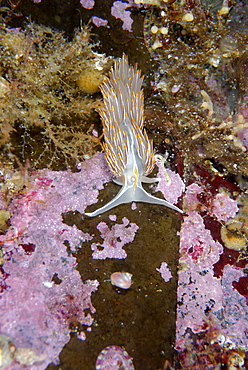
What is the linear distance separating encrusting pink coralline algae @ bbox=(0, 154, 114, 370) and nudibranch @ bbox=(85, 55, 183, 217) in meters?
0.35

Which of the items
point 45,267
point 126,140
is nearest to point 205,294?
point 45,267

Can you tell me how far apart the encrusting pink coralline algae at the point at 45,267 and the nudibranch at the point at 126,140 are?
1.16 feet

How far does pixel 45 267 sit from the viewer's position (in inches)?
101

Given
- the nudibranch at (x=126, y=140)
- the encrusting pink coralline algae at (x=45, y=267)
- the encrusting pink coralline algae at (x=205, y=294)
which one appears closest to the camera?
the encrusting pink coralline algae at (x=45, y=267)

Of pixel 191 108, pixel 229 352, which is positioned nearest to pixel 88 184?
pixel 191 108

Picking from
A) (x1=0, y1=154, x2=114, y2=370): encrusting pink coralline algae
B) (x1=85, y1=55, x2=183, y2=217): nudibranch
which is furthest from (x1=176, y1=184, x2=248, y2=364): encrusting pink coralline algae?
(x1=0, y1=154, x2=114, y2=370): encrusting pink coralline algae

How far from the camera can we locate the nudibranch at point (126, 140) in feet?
9.89

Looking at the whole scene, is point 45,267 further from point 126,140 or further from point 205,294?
point 205,294

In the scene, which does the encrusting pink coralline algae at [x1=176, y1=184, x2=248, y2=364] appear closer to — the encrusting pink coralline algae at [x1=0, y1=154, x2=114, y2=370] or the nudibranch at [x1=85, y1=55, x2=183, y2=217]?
the nudibranch at [x1=85, y1=55, x2=183, y2=217]

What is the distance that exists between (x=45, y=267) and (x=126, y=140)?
1736 millimetres

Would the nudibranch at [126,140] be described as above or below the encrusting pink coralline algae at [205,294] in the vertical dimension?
above

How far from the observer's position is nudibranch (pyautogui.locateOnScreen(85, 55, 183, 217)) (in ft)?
9.89

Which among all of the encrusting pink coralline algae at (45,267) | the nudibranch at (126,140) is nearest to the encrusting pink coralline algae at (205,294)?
the nudibranch at (126,140)

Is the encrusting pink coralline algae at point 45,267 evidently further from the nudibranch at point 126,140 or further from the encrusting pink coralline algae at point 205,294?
the encrusting pink coralline algae at point 205,294
